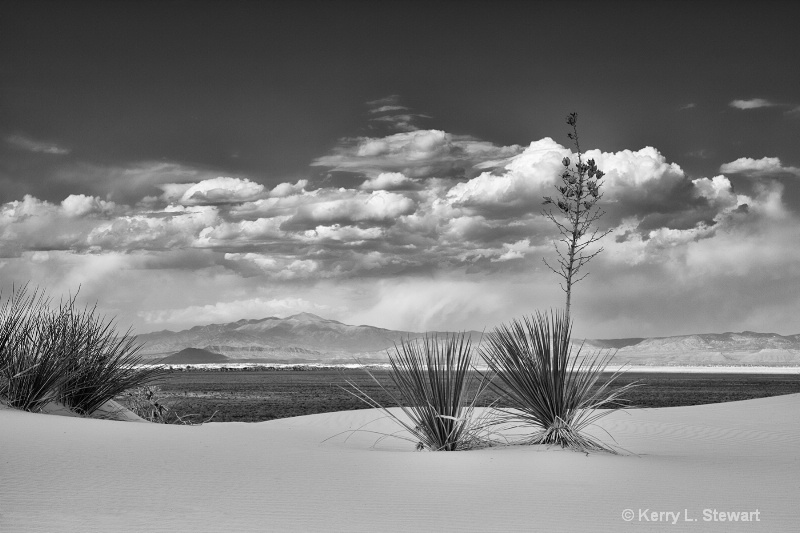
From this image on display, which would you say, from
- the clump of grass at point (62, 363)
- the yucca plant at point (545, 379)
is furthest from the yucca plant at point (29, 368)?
the yucca plant at point (545, 379)

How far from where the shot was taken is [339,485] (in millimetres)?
6480

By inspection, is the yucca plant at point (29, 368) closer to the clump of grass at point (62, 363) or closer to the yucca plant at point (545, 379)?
the clump of grass at point (62, 363)

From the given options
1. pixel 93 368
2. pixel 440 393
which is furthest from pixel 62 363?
pixel 440 393

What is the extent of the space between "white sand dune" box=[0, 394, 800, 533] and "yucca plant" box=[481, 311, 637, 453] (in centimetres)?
53

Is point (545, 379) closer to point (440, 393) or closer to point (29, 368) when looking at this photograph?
point (440, 393)

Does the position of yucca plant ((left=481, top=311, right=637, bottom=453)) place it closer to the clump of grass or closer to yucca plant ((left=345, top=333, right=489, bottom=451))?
yucca plant ((left=345, top=333, right=489, bottom=451))

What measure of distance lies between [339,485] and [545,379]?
Answer: 3.78 m

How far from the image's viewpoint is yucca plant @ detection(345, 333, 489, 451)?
923 centimetres

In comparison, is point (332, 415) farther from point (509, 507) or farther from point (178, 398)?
point (178, 398)

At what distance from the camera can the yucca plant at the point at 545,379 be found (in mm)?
9266

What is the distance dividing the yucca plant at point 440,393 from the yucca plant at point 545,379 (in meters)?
0.42

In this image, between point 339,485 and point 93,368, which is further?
point 93,368

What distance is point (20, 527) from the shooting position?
4.68 meters

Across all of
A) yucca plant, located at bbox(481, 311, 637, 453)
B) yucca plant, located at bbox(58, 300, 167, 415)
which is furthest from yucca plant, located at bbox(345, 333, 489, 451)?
yucca plant, located at bbox(58, 300, 167, 415)
